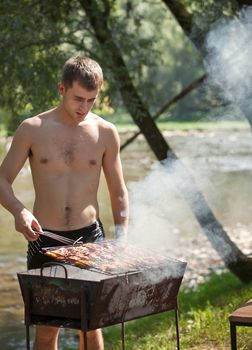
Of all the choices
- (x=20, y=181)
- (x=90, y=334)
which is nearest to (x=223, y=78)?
(x=90, y=334)

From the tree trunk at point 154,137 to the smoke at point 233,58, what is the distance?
0.70m

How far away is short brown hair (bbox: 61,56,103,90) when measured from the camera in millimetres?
3764

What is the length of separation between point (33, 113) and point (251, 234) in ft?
23.0

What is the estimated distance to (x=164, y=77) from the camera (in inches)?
1874

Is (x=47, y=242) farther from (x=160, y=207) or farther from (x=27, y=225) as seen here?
(x=160, y=207)

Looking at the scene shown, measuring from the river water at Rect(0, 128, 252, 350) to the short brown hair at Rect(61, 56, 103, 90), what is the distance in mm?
3552

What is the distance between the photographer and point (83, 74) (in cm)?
377

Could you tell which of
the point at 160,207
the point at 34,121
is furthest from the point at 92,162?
the point at 160,207

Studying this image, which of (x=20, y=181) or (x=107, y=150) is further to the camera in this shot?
(x=20, y=181)

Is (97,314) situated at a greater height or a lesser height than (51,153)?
lesser

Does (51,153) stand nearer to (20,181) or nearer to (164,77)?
(20,181)

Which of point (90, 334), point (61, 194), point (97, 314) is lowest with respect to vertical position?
point (90, 334)

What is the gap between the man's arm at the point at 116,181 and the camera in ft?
13.4

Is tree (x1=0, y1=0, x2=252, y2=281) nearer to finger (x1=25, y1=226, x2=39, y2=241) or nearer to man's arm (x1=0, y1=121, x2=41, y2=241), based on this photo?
man's arm (x1=0, y1=121, x2=41, y2=241)
